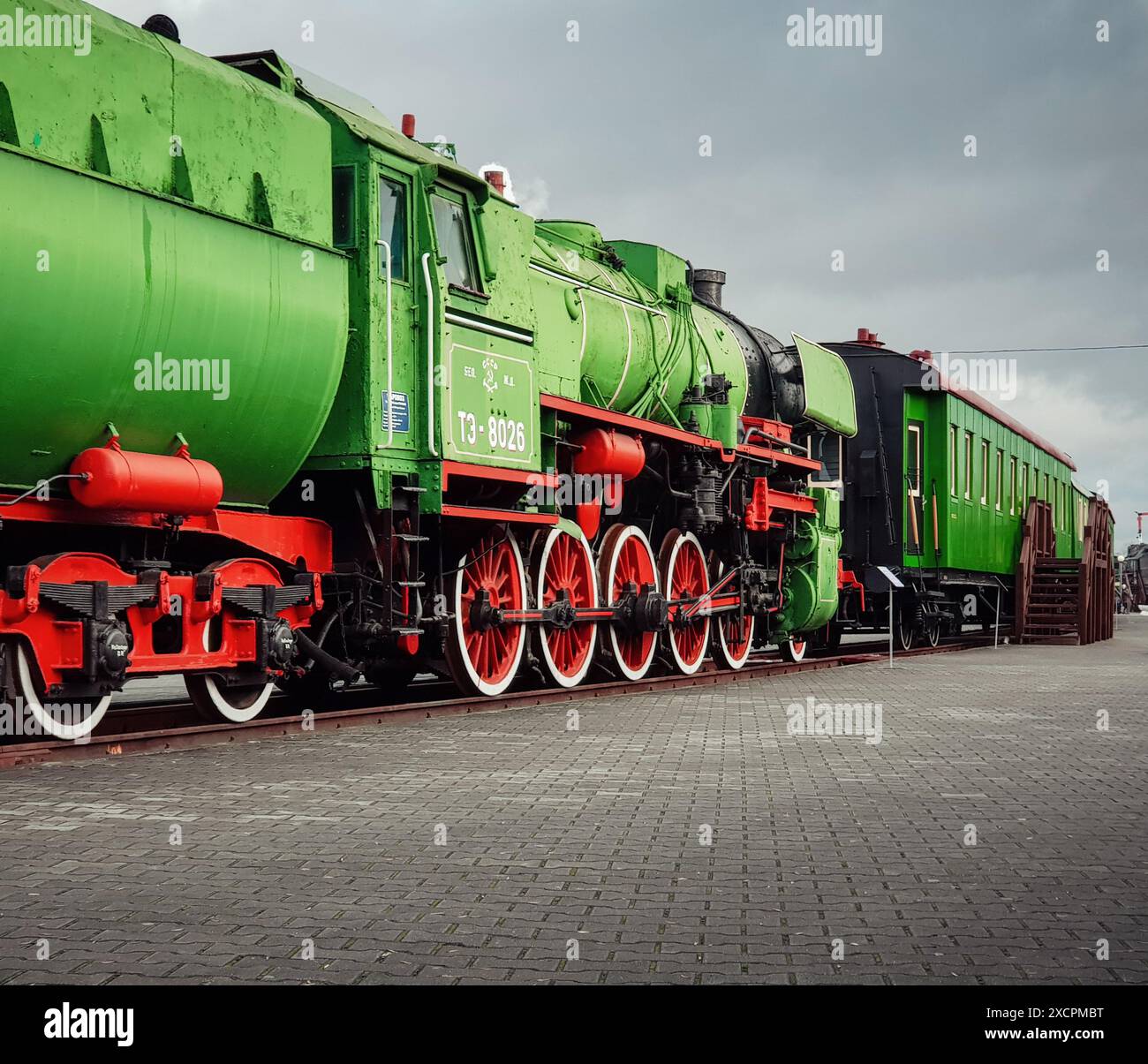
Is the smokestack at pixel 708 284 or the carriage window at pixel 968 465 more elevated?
the smokestack at pixel 708 284

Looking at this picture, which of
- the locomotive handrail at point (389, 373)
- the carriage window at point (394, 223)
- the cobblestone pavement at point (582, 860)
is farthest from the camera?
the carriage window at point (394, 223)

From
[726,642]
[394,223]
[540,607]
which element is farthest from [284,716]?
[726,642]

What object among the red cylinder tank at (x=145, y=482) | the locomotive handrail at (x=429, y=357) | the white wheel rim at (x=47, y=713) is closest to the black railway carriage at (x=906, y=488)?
the locomotive handrail at (x=429, y=357)

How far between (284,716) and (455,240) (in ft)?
12.0

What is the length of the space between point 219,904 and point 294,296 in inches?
190

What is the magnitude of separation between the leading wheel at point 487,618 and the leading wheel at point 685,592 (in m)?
2.75

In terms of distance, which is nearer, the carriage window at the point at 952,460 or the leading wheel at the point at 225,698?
the leading wheel at the point at 225,698

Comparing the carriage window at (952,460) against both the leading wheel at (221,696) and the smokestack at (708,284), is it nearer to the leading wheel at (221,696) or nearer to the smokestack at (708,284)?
the smokestack at (708,284)

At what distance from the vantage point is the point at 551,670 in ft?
40.1

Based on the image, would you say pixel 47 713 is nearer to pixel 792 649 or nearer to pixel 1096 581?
pixel 792 649

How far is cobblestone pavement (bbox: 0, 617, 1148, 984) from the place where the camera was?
3.99m

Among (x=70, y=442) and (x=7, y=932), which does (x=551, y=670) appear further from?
(x=7, y=932)

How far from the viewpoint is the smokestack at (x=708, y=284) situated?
16.6m

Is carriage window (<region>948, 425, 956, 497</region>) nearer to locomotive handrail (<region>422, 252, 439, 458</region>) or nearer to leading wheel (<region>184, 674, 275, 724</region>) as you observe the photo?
locomotive handrail (<region>422, 252, 439, 458</region>)
